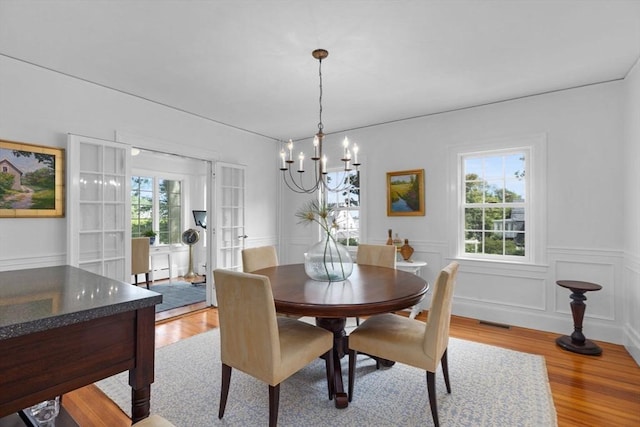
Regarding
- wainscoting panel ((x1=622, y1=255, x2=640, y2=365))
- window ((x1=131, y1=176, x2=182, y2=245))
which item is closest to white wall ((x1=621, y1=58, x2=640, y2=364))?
wainscoting panel ((x1=622, y1=255, x2=640, y2=365))

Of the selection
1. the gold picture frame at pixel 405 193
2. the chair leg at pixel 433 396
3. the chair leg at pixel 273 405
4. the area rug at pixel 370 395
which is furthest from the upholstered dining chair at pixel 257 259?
the gold picture frame at pixel 405 193

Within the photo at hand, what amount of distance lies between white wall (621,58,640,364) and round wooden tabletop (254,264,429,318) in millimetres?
2018

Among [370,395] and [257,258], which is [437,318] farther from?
[257,258]

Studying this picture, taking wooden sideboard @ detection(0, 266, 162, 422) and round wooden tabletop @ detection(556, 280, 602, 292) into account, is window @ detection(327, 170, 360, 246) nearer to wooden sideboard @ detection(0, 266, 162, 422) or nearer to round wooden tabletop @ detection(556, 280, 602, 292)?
round wooden tabletop @ detection(556, 280, 602, 292)

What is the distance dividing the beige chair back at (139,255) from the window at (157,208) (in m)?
1.18

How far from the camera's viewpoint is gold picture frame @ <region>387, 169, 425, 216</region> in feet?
14.0

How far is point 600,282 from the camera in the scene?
3232 mm

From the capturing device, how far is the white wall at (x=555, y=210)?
3195 mm

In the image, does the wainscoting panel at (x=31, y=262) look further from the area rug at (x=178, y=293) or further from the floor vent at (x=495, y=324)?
the floor vent at (x=495, y=324)

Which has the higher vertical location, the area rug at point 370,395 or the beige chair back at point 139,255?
the beige chair back at point 139,255

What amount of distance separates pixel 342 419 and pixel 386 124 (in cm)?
368

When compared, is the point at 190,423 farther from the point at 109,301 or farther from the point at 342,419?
the point at 109,301

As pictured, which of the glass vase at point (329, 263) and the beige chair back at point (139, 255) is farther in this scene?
the beige chair back at point (139, 255)

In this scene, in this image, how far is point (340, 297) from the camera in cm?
202
